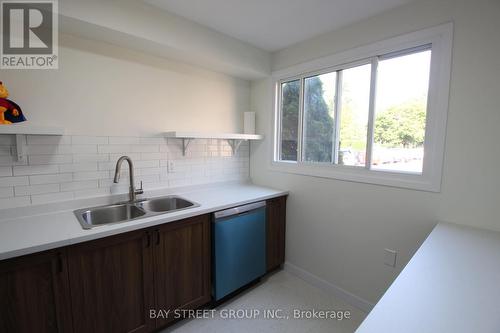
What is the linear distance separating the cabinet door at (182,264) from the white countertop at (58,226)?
10cm

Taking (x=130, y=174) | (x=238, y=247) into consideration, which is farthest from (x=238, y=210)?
(x=130, y=174)

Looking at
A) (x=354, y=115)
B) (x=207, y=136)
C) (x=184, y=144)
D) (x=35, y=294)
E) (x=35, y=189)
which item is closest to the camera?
(x=35, y=294)

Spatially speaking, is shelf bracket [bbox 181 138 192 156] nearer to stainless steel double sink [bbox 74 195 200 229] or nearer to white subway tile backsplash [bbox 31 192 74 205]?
stainless steel double sink [bbox 74 195 200 229]

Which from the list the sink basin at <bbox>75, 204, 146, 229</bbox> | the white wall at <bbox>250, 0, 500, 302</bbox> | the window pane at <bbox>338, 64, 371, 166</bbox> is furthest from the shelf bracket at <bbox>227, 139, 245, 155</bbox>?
the sink basin at <bbox>75, 204, 146, 229</bbox>

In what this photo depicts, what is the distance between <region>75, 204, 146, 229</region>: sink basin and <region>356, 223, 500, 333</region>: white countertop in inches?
64.2

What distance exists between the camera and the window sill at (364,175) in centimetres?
167

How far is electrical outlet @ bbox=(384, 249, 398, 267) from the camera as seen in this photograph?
5.99ft

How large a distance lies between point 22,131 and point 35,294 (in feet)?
3.06

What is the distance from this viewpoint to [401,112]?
5.92 ft

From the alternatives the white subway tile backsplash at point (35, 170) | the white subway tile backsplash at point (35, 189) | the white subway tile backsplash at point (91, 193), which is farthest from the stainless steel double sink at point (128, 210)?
the white subway tile backsplash at point (35, 170)

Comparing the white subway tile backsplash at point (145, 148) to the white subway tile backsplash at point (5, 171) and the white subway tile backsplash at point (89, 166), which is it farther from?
the white subway tile backsplash at point (5, 171)

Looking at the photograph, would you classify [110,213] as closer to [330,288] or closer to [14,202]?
[14,202]

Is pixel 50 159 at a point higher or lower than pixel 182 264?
higher

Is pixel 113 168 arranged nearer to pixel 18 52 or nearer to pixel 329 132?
pixel 18 52
